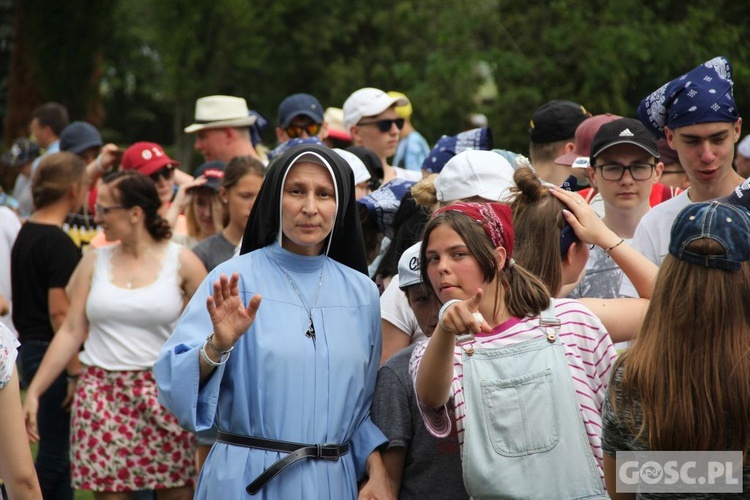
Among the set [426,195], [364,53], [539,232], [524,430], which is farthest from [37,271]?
[364,53]

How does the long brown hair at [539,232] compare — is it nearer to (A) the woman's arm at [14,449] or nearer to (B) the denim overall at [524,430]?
(B) the denim overall at [524,430]

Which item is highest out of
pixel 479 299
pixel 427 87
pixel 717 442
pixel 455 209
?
pixel 427 87

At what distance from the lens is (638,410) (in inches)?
123

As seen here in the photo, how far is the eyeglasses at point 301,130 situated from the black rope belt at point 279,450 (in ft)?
17.0

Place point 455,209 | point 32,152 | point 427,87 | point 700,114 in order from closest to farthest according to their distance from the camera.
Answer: point 455,209 < point 700,114 < point 32,152 < point 427,87

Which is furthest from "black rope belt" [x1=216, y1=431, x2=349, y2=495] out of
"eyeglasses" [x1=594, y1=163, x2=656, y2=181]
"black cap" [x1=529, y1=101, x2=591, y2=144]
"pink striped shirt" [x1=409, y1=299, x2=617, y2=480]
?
"black cap" [x1=529, y1=101, x2=591, y2=144]

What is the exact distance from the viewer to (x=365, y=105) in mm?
8477

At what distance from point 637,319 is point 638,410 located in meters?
0.95

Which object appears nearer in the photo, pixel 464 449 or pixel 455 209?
pixel 464 449

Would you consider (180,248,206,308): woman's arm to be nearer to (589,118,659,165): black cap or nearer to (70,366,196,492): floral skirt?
(70,366,196,492): floral skirt

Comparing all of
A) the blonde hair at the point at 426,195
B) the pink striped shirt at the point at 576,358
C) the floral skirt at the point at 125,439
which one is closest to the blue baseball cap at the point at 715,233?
the pink striped shirt at the point at 576,358

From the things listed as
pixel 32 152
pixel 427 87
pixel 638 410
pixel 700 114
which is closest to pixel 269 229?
pixel 638 410

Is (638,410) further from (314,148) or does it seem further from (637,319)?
(314,148)

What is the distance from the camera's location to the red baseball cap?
26.2 ft
